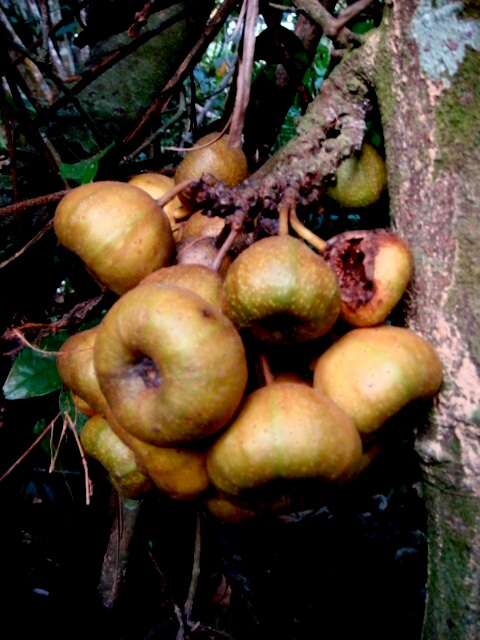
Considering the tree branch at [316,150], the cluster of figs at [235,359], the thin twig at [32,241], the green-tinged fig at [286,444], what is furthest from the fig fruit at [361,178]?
the thin twig at [32,241]

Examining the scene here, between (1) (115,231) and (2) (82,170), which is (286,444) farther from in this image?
(2) (82,170)

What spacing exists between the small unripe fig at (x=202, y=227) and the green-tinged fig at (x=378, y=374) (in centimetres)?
26

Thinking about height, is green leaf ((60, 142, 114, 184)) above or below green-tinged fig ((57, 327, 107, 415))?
above

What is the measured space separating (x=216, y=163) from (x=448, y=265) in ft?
1.20

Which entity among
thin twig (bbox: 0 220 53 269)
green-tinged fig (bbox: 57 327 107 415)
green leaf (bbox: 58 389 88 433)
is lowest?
green leaf (bbox: 58 389 88 433)

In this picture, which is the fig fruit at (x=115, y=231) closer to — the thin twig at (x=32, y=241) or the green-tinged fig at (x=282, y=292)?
the green-tinged fig at (x=282, y=292)

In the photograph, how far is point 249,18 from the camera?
868mm

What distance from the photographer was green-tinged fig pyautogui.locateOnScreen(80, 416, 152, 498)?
2.37 ft

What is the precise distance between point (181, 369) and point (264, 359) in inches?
5.7

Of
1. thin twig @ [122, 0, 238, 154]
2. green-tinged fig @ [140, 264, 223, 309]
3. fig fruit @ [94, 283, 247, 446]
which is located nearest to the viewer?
fig fruit @ [94, 283, 247, 446]

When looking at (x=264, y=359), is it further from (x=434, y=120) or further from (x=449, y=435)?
(x=434, y=120)

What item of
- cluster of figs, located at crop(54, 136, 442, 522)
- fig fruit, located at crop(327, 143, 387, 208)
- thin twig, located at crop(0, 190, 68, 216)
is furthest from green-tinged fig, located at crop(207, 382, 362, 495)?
thin twig, located at crop(0, 190, 68, 216)

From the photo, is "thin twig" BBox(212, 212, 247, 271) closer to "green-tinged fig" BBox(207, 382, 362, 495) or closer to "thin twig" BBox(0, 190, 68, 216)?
"green-tinged fig" BBox(207, 382, 362, 495)

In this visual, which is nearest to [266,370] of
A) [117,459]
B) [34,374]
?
[117,459]
